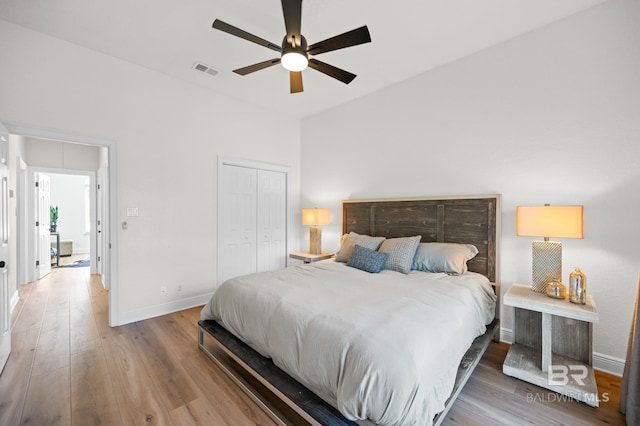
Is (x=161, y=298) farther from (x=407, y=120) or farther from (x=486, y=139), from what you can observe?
(x=486, y=139)

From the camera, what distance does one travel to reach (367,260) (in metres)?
2.94

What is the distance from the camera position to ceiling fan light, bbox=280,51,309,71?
2086mm

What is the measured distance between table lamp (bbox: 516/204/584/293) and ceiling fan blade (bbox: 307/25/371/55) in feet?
6.16

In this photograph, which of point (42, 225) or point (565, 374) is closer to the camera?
point (565, 374)

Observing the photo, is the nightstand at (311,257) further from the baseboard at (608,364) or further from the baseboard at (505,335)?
the baseboard at (608,364)

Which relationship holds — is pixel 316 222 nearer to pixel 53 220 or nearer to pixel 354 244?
pixel 354 244

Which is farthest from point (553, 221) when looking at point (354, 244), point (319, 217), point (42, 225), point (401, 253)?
point (42, 225)

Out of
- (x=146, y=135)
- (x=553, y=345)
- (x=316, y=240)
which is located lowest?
(x=553, y=345)

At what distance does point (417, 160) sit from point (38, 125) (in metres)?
4.05

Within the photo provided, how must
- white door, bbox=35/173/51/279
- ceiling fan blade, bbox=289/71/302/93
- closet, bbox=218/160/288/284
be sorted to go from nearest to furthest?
ceiling fan blade, bbox=289/71/302/93 < closet, bbox=218/160/288/284 < white door, bbox=35/173/51/279

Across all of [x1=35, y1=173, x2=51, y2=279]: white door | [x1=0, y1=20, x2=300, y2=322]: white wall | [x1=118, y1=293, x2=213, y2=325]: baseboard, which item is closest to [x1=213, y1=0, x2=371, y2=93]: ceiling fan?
[x1=0, y1=20, x2=300, y2=322]: white wall

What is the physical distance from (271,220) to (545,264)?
143 inches

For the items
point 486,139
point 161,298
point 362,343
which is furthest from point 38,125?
point 486,139

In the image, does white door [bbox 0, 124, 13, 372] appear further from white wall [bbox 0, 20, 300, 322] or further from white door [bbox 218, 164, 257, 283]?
white door [bbox 218, 164, 257, 283]
